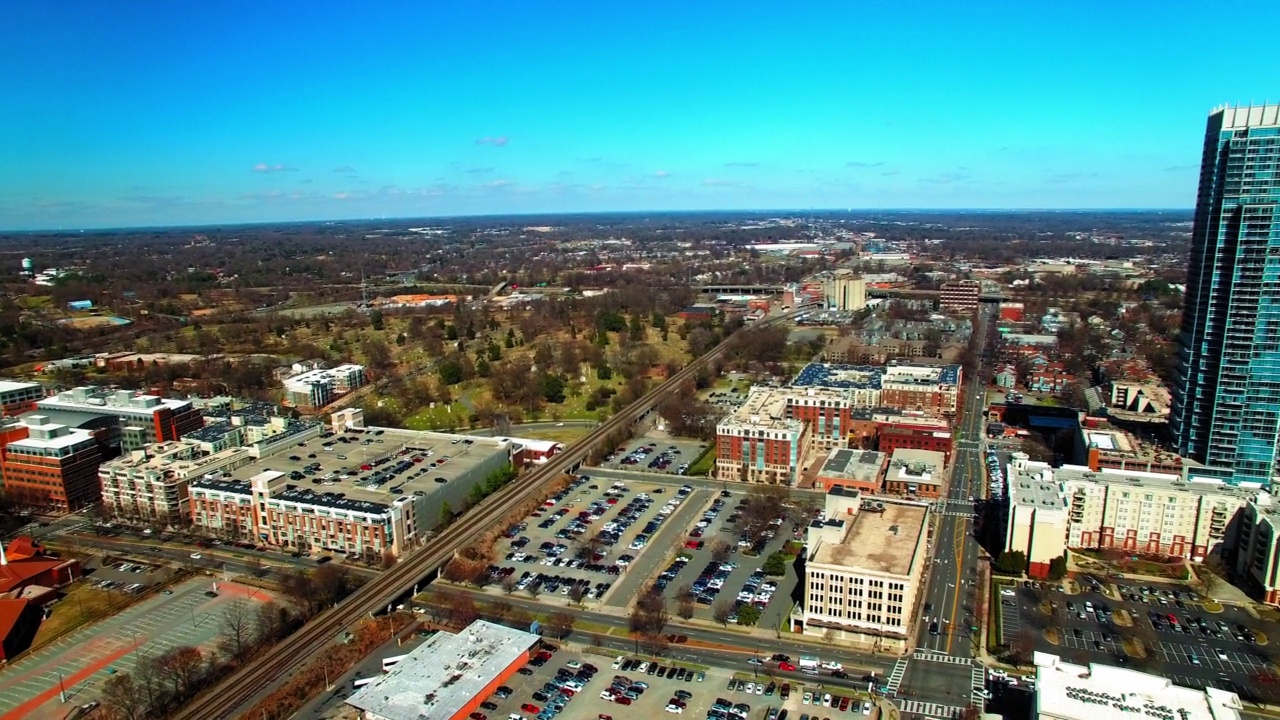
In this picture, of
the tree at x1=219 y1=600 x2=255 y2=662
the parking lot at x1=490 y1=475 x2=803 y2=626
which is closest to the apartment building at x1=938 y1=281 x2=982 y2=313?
the parking lot at x1=490 y1=475 x2=803 y2=626

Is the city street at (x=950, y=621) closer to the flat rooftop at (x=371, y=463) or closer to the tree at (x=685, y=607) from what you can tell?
the tree at (x=685, y=607)

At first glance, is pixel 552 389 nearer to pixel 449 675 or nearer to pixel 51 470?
pixel 51 470

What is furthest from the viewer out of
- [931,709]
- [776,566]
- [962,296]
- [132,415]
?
[962,296]

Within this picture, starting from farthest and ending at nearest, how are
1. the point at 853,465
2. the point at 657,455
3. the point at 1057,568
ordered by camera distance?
the point at 657,455 → the point at 853,465 → the point at 1057,568

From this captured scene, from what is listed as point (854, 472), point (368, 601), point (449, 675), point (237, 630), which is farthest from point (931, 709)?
point (237, 630)

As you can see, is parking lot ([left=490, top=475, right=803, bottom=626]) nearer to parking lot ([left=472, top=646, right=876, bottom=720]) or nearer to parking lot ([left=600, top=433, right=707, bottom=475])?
parking lot ([left=600, top=433, right=707, bottom=475])

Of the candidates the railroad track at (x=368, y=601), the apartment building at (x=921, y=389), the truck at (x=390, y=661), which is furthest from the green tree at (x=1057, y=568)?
the truck at (x=390, y=661)
